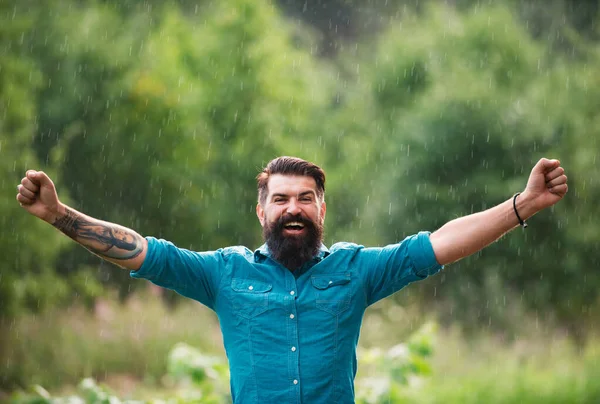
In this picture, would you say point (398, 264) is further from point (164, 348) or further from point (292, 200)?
point (164, 348)

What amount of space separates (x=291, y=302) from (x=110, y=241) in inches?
31.0

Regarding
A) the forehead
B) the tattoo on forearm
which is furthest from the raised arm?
the forehead

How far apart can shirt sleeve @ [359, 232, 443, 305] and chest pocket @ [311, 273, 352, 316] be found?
0.11 meters

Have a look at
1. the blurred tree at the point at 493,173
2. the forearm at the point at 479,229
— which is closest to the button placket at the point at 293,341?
the forearm at the point at 479,229

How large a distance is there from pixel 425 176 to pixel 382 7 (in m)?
19.7

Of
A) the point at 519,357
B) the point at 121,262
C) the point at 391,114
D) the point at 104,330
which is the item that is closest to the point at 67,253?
the point at 104,330

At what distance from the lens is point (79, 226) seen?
11.6ft

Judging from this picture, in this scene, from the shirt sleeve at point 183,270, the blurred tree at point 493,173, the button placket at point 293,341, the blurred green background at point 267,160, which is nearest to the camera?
the button placket at point 293,341

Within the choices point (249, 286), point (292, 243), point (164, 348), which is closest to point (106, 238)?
point (249, 286)

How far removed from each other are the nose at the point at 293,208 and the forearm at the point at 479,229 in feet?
2.03

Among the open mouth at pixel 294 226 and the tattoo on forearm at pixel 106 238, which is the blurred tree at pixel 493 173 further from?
the tattoo on forearm at pixel 106 238

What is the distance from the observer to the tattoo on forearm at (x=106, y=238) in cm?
355

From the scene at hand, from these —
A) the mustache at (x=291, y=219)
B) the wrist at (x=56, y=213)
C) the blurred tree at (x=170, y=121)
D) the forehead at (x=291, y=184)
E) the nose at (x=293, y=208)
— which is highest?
the blurred tree at (x=170, y=121)

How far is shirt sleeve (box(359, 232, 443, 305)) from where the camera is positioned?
3636 mm
